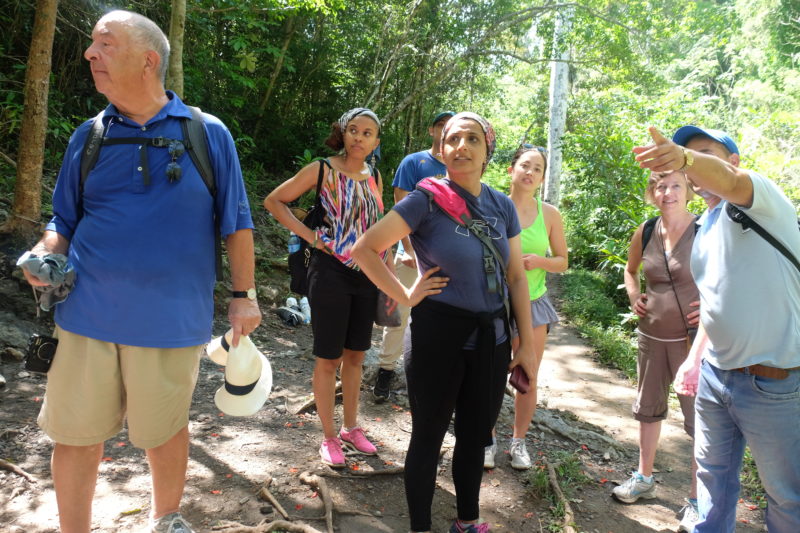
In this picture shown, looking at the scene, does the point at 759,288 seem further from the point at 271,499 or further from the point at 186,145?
the point at 271,499

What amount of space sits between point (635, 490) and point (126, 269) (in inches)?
128

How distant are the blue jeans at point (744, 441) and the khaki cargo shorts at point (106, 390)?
225 centimetres

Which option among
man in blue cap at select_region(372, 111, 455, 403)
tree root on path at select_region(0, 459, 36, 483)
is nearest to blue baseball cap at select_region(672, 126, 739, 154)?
man in blue cap at select_region(372, 111, 455, 403)

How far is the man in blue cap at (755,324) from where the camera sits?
206 cm

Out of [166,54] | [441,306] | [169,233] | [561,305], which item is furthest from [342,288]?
[561,305]

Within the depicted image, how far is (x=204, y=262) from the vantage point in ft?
7.90

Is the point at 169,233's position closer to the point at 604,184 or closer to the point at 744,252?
the point at 744,252

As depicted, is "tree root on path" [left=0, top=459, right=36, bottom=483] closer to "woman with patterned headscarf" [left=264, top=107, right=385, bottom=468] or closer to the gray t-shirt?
"woman with patterned headscarf" [left=264, top=107, right=385, bottom=468]

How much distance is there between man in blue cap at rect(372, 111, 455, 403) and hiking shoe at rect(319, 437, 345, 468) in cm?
89

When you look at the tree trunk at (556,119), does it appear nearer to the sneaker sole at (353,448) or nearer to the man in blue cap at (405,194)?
the man in blue cap at (405,194)

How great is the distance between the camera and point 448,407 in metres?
2.68

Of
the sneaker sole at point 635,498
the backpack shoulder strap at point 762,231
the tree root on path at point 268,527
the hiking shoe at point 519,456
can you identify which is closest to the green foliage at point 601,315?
the sneaker sole at point 635,498

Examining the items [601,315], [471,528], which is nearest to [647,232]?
[471,528]

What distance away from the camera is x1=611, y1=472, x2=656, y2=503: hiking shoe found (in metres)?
3.60
